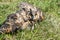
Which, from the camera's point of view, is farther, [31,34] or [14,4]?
[14,4]

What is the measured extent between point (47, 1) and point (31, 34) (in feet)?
7.78

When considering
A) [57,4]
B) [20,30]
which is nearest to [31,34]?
[20,30]

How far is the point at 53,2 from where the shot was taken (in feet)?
26.2

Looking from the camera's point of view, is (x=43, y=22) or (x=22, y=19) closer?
(x=22, y=19)

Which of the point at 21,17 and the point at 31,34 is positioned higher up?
the point at 21,17

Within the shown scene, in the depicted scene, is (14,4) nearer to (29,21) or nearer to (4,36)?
(29,21)

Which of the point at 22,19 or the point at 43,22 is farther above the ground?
the point at 22,19

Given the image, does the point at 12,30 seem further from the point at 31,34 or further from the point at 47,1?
the point at 47,1

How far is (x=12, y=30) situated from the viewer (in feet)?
19.2

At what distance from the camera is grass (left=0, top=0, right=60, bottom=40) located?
5914 millimetres

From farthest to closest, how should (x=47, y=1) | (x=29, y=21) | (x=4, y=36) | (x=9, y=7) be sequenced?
(x=47, y=1)
(x=9, y=7)
(x=29, y=21)
(x=4, y=36)

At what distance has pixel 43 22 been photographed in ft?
21.5

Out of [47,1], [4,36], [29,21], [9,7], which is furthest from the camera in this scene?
[47,1]

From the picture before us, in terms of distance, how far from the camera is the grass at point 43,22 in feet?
19.4
